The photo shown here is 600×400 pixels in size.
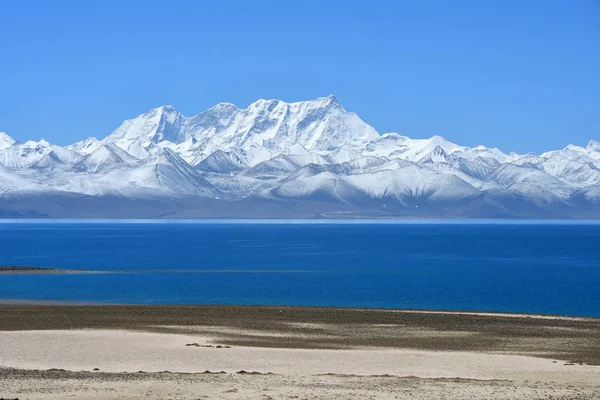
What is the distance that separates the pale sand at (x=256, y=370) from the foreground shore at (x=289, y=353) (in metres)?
0.04

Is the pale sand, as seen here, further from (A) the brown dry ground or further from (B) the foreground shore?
(A) the brown dry ground

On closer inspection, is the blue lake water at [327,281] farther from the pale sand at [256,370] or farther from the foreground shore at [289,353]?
the pale sand at [256,370]

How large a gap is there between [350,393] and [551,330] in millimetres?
20252

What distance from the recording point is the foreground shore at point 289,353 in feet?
84.0

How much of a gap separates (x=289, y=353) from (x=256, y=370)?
13.9ft

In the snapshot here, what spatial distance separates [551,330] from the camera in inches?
1693

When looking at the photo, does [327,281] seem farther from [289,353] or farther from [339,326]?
[289,353]

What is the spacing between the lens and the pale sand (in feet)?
82.0

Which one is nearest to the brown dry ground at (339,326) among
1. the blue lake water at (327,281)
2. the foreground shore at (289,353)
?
the foreground shore at (289,353)

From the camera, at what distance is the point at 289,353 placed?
113 feet

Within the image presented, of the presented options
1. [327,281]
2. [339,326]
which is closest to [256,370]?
[339,326]

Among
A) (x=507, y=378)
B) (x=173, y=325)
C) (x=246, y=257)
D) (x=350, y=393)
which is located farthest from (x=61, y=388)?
(x=246, y=257)

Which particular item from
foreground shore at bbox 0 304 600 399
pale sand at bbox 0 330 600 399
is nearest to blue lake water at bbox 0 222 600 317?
foreground shore at bbox 0 304 600 399

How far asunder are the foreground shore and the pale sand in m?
0.04
